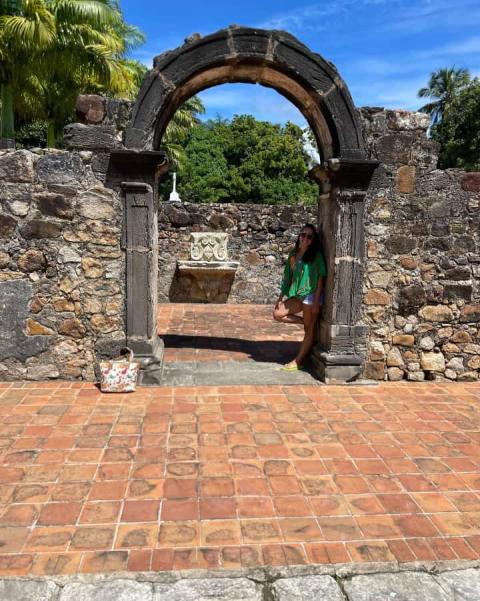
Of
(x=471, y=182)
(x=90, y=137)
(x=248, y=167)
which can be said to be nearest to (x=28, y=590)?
(x=90, y=137)

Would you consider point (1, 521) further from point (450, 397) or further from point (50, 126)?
point (50, 126)

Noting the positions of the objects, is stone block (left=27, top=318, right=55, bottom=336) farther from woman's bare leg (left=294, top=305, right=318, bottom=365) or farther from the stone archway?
woman's bare leg (left=294, top=305, right=318, bottom=365)

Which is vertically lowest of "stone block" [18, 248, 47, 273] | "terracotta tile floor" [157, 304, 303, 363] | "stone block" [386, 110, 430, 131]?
"terracotta tile floor" [157, 304, 303, 363]

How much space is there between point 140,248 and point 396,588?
3.41 meters

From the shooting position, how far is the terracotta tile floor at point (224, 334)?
5703mm

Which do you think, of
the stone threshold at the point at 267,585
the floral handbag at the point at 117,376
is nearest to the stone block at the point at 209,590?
the stone threshold at the point at 267,585

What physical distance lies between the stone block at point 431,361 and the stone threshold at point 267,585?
2.92 meters

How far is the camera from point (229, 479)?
284 cm

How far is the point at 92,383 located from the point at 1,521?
2173 mm

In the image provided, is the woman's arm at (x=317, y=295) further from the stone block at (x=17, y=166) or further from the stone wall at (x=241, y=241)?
the stone wall at (x=241, y=241)

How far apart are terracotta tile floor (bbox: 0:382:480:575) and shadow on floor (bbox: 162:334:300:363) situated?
135cm

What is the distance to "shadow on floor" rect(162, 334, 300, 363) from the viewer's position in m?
5.69

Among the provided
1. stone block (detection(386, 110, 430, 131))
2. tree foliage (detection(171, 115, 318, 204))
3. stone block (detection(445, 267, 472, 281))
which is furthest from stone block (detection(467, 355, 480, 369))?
tree foliage (detection(171, 115, 318, 204))

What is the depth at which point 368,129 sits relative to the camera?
181 inches
